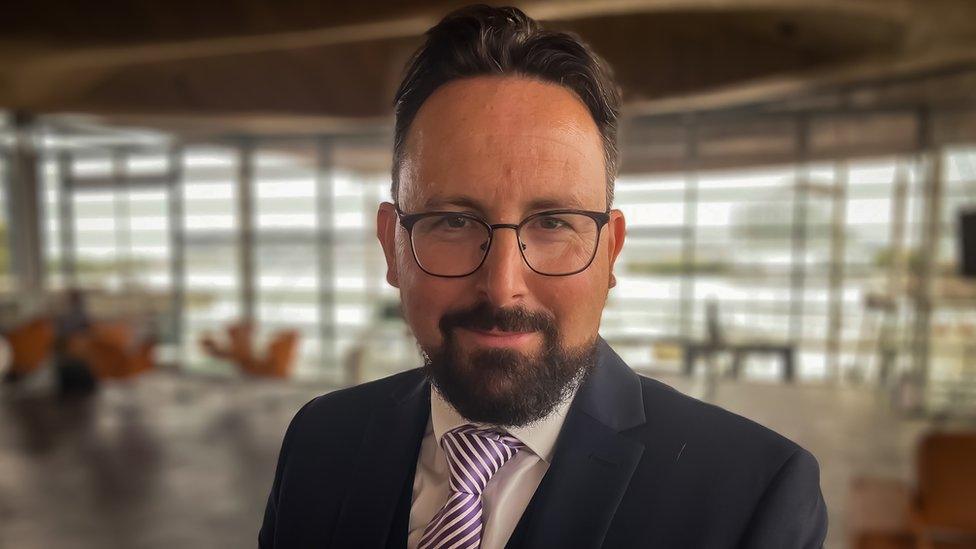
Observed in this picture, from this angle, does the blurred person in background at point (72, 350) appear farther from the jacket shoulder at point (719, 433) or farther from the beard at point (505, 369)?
the jacket shoulder at point (719, 433)

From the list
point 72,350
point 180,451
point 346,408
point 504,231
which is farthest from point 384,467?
point 72,350

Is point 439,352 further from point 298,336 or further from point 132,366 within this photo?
point 132,366

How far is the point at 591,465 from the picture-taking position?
34.8 inches

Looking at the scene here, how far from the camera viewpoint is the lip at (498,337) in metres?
0.78

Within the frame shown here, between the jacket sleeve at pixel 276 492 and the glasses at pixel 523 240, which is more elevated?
the glasses at pixel 523 240

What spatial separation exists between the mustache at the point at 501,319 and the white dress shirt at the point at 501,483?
0.52 feet

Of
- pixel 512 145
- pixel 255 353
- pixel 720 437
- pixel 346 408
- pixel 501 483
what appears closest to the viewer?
pixel 512 145

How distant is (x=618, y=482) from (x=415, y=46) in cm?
63

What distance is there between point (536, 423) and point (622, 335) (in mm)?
190

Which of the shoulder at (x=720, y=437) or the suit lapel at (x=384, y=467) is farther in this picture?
the suit lapel at (x=384, y=467)

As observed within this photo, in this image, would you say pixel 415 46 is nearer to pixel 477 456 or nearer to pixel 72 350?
pixel 477 456

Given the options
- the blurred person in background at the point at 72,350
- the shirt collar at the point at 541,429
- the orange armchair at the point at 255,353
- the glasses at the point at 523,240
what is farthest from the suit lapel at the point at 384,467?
the blurred person in background at the point at 72,350

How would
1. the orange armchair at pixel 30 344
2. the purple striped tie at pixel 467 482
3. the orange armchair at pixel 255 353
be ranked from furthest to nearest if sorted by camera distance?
the orange armchair at pixel 30 344, the orange armchair at pixel 255 353, the purple striped tie at pixel 467 482

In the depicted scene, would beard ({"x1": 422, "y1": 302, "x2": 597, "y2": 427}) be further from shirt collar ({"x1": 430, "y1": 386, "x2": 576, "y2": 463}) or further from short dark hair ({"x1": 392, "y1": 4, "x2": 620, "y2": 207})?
short dark hair ({"x1": 392, "y1": 4, "x2": 620, "y2": 207})
